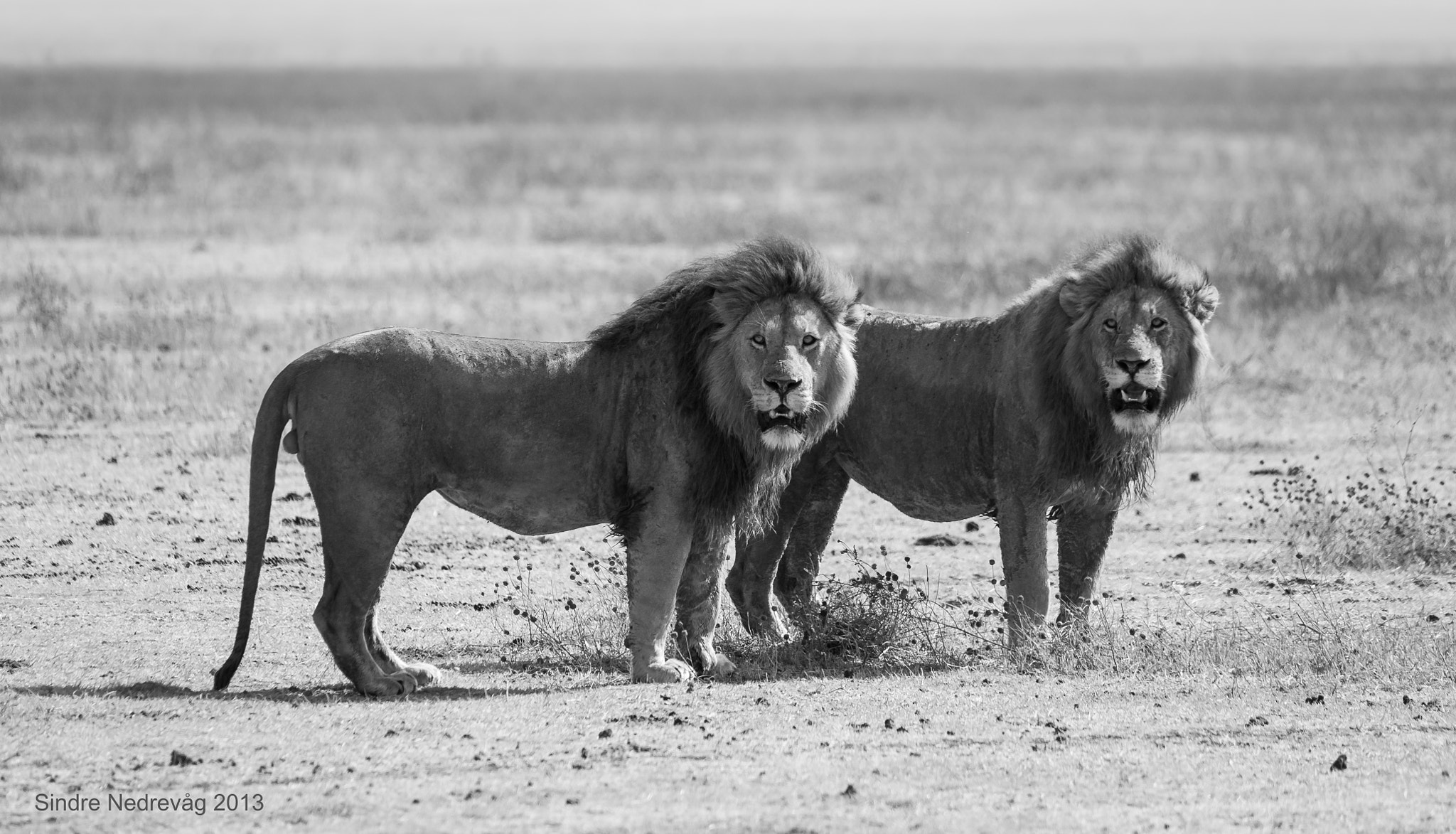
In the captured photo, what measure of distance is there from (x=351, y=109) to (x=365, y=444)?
189 feet

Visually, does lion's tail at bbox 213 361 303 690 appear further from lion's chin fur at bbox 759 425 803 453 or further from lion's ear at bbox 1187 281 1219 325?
lion's ear at bbox 1187 281 1219 325

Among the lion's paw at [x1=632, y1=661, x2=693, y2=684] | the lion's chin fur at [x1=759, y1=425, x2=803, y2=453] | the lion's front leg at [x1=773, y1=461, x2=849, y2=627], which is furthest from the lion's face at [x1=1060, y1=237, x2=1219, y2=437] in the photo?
the lion's paw at [x1=632, y1=661, x2=693, y2=684]

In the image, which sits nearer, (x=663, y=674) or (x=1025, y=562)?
(x=663, y=674)

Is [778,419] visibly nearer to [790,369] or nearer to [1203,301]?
[790,369]

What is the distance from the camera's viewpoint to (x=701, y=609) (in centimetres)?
766

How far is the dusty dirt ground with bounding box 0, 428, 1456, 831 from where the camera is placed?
18.8 feet

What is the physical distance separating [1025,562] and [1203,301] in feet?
4.32

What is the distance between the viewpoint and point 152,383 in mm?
13438

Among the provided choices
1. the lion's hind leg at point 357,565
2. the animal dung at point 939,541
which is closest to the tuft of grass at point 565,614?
the lion's hind leg at point 357,565

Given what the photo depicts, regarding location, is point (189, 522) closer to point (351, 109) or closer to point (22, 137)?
point (22, 137)

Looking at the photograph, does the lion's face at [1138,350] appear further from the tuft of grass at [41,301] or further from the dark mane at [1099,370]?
the tuft of grass at [41,301]

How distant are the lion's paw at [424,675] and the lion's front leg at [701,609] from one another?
100 centimetres

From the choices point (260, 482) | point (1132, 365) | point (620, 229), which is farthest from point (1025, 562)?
point (620, 229)

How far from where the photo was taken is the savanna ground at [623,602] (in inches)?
235
